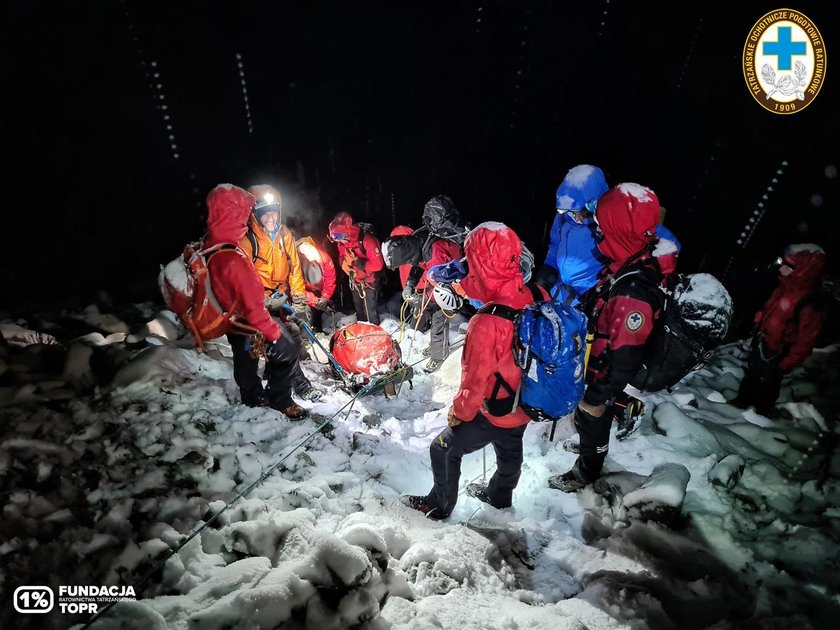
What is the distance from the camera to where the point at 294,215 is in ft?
52.7

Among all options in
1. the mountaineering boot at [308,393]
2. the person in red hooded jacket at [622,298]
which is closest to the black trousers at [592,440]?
the person in red hooded jacket at [622,298]

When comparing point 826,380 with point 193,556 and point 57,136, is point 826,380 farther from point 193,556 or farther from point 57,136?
point 57,136

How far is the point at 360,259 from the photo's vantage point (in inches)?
291

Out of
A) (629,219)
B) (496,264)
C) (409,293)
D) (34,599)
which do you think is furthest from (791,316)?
(34,599)

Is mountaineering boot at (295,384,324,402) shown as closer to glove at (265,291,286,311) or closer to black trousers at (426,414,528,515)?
glove at (265,291,286,311)

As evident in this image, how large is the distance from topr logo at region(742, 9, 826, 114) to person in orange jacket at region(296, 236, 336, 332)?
8.83 meters

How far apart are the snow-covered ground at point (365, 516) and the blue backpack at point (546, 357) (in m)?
1.14

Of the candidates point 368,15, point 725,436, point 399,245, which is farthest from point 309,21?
point 725,436

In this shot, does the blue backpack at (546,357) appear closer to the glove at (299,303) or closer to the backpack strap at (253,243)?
the backpack strap at (253,243)

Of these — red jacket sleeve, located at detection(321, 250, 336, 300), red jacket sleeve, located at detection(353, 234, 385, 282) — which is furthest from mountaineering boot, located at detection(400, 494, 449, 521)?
red jacket sleeve, located at detection(353, 234, 385, 282)

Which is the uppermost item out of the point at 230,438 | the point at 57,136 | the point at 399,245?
the point at 57,136

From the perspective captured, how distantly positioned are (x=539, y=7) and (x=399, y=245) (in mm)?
12522

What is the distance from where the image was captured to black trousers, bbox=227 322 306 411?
4458 mm

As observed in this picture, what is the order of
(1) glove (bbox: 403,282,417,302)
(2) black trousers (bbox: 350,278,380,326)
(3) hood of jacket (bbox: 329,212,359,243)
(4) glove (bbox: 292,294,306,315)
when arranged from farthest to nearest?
1. (2) black trousers (bbox: 350,278,380,326)
2. (3) hood of jacket (bbox: 329,212,359,243)
3. (1) glove (bbox: 403,282,417,302)
4. (4) glove (bbox: 292,294,306,315)
